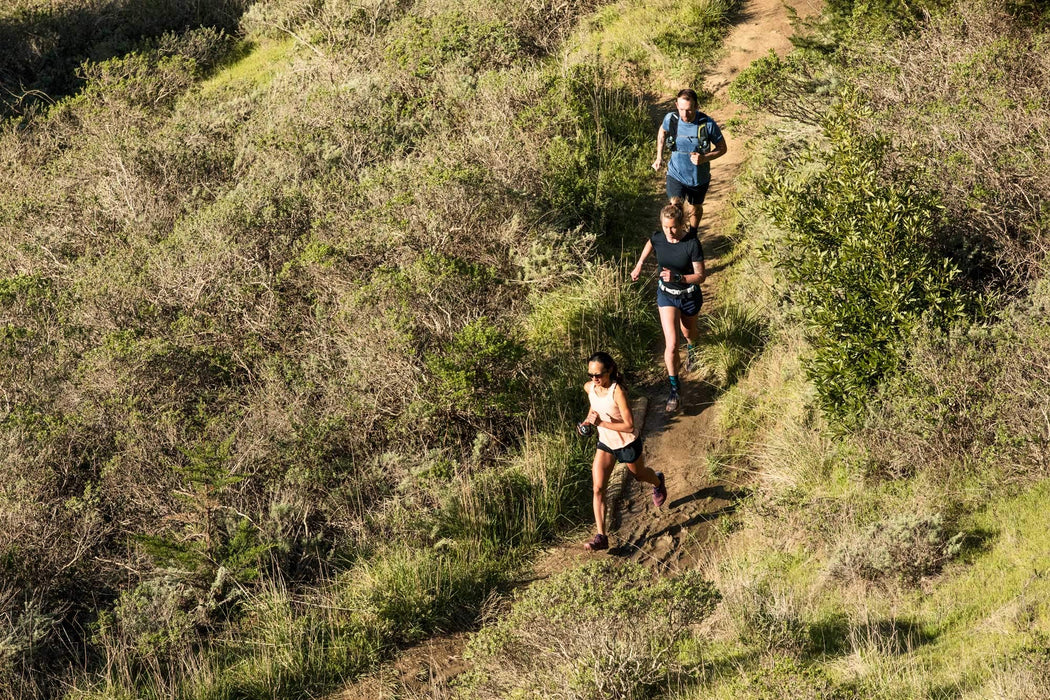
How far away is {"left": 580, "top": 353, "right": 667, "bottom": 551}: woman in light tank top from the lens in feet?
22.2

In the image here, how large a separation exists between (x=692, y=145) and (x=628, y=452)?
382 centimetres

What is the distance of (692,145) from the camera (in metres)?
9.35

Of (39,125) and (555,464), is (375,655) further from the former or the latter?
(39,125)

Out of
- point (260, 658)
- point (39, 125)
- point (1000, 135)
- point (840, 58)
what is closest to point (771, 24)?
point (840, 58)

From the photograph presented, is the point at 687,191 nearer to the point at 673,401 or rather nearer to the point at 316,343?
the point at 673,401

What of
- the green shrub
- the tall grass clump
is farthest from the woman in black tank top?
the green shrub

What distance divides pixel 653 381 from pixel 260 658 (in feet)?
13.9

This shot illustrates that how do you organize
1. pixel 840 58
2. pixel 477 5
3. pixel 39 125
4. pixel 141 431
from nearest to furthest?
pixel 141 431 → pixel 840 58 → pixel 477 5 → pixel 39 125

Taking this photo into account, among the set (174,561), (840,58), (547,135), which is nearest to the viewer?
(174,561)

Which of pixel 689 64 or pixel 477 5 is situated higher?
pixel 477 5

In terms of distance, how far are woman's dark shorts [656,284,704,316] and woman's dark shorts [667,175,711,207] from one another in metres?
1.85

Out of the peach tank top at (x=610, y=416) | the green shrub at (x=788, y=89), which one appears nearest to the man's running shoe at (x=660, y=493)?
the peach tank top at (x=610, y=416)

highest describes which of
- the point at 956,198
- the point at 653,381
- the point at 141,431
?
the point at 956,198

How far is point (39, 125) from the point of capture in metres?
16.0
